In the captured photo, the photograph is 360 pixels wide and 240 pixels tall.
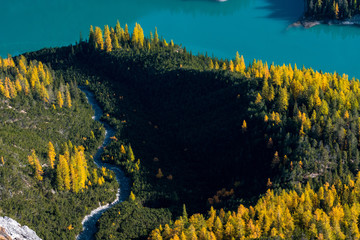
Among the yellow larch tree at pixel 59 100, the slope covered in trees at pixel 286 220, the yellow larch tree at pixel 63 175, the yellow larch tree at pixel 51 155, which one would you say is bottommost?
the slope covered in trees at pixel 286 220

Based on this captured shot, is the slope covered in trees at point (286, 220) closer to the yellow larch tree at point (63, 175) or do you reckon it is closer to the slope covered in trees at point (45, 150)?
the slope covered in trees at point (45, 150)

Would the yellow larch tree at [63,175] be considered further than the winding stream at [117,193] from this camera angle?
Yes

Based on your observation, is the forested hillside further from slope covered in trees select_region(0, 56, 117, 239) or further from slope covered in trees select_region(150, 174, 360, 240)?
slope covered in trees select_region(0, 56, 117, 239)

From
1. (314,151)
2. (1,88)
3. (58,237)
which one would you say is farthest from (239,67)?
(58,237)

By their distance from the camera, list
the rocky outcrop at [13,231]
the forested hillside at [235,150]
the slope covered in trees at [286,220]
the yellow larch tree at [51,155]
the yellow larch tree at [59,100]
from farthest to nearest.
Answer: the yellow larch tree at [59,100], the yellow larch tree at [51,155], the forested hillside at [235,150], the slope covered in trees at [286,220], the rocky outcrop at [13,231]

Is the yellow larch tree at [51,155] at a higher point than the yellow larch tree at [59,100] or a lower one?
lower

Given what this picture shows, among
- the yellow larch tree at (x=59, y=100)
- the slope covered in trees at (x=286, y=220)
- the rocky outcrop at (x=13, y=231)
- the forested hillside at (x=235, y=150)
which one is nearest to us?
the rocky outcrop at (x=13, y=231)

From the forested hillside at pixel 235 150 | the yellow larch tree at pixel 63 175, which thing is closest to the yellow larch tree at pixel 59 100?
the forested hillside at pixel 235 150
